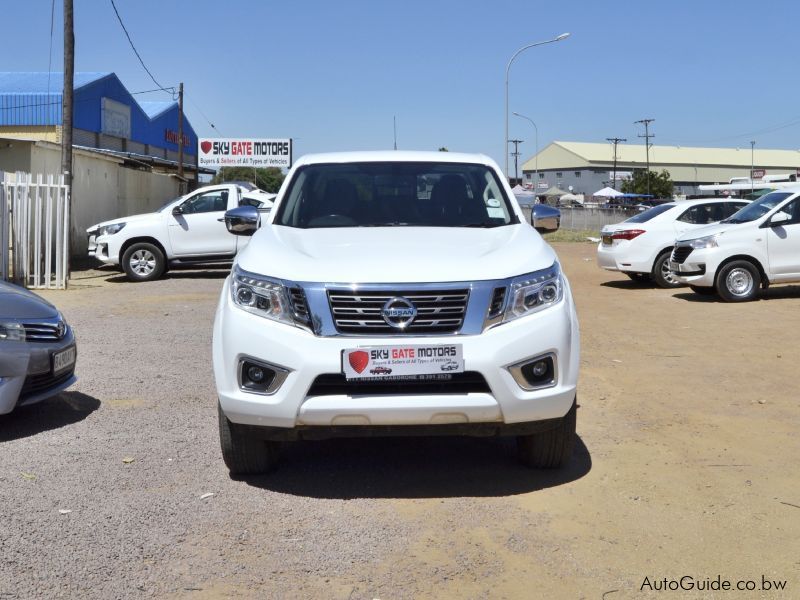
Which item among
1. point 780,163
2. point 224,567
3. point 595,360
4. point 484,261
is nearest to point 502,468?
point 484,261

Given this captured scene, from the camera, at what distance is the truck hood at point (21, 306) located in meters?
6.17

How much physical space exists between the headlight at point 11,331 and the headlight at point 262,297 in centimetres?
193

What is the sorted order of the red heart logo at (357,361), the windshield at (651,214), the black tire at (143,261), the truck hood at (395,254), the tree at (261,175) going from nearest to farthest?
the red heart logo at (357,361) → the truck hood at (395,254) → the windshield at (651,214) → the black tire at (143,261) → the tree at (261,175)

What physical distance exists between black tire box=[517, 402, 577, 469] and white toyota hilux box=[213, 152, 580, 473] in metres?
0.01

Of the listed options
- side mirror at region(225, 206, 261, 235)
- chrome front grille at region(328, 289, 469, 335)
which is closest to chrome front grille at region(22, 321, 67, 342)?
side mirror at region(225, 206, 261, 235)

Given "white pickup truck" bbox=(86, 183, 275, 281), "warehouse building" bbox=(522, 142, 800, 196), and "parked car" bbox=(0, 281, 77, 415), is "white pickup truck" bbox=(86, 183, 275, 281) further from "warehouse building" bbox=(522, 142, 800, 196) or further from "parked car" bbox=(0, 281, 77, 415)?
"warehouse building" bbox=(522, 142, 800, 196)

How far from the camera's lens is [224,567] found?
395 centimetres

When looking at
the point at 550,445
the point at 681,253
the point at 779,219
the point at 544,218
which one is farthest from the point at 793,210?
the point at 550,445

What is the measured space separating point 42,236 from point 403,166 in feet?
43.0

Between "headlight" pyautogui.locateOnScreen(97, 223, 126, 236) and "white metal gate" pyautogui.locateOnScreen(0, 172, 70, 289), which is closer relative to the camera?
"white metal gate" pyautogui.locateOnScreen(0, 172, 70, 289)

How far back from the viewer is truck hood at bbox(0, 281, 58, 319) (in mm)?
6168

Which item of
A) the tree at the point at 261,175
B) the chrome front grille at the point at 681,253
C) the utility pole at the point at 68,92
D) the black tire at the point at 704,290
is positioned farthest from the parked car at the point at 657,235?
the tree at the point at 261,175

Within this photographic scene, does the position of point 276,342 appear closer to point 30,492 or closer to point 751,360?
point 30,492

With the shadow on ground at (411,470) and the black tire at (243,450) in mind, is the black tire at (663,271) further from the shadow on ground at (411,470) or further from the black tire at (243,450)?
the black tire at (243,450)
